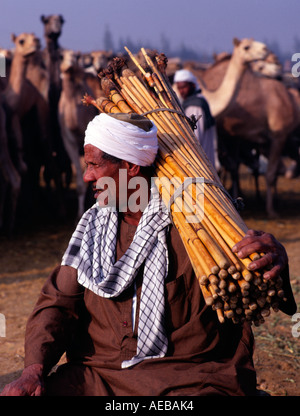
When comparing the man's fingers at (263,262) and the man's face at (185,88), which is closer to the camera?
the man's fingers at (263,262)

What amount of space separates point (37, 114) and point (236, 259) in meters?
9.11

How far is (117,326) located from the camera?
9.03 ft

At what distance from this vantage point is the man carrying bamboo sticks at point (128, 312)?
263 centimetres

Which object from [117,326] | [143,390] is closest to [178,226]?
[117,326]

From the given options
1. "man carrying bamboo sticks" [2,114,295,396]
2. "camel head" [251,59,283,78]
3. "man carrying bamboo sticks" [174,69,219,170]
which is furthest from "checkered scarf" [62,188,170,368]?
"camel head" [251,59,283,78]

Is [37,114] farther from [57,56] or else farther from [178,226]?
[178,226]

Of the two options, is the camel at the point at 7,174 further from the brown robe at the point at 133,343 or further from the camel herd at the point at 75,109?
the brown robe at the point at 133,343

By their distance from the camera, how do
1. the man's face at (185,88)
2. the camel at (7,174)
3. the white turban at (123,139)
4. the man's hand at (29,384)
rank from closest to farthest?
the man's hand at (29,384) < the white turban at (123,139) < the man's face at (185,88) < the camel at (7,174)

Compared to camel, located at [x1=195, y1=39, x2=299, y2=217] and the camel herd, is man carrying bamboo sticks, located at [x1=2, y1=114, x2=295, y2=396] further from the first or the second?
camel, located at [x1=195, y1=39, x2=299, y2=217]

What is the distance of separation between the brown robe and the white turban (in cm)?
35

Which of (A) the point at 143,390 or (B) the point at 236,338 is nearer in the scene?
(A) the point at 143,390

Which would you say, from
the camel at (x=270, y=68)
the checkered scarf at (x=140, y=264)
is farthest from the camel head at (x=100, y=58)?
the checkered scarf at (x=140, y=264)

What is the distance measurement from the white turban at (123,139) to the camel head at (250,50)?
28.3 feet

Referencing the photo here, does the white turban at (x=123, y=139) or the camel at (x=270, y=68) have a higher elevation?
the white turban at (x=123, y=139)
